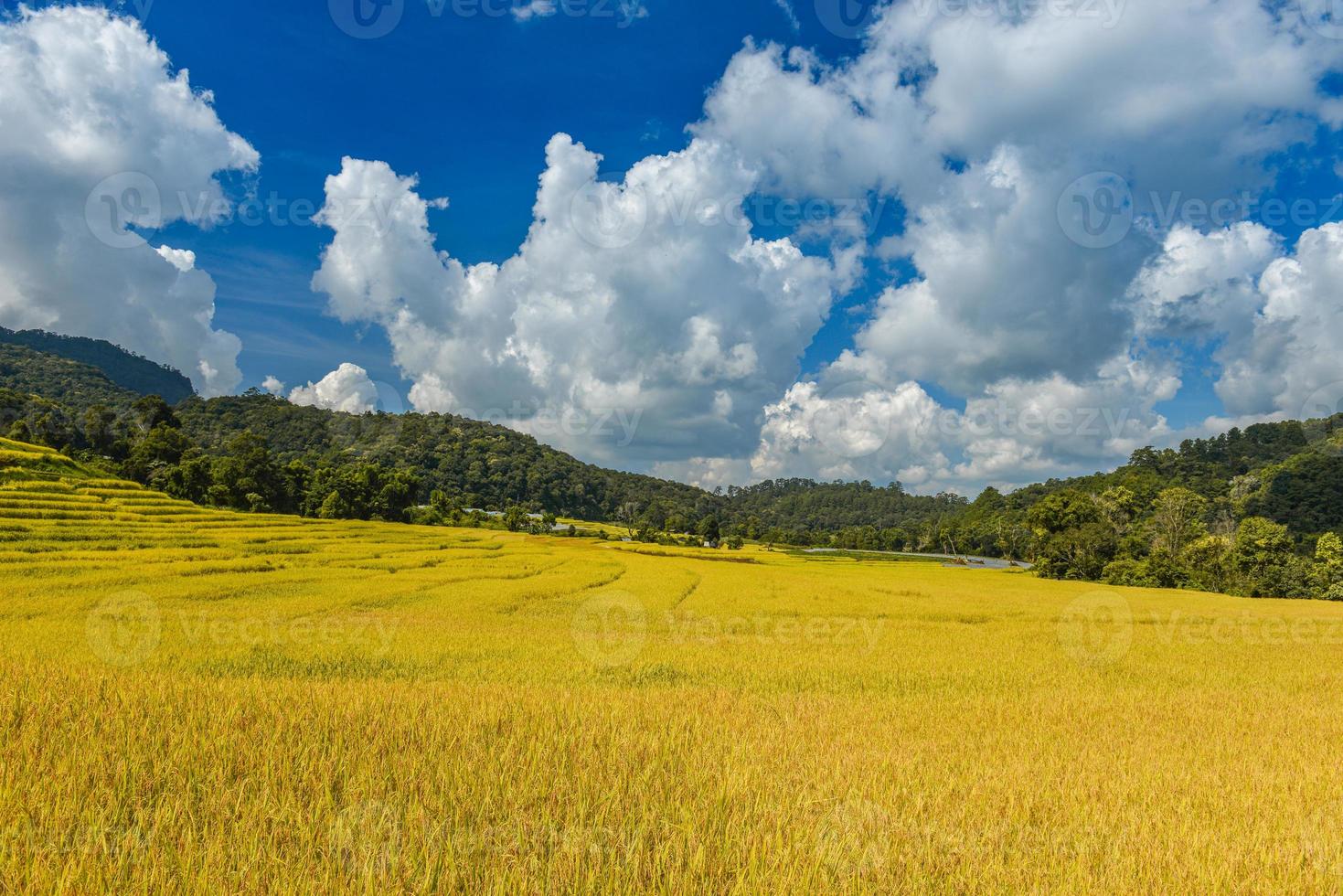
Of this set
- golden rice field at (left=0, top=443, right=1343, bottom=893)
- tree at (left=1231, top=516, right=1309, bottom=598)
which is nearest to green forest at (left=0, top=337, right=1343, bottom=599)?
tree at (left=1231, top=516, right=1309, bottom=598)

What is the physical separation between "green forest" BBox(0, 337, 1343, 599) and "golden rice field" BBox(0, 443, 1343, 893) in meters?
55.2

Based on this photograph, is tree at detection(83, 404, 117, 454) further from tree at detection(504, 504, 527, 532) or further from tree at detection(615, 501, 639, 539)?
tree at detection(615, 501, 639, 539)

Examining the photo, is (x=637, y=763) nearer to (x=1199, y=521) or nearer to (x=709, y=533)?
(x=1199, y=521)

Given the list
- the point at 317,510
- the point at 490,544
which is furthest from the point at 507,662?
the point at 317,510

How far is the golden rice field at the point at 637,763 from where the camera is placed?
3389 millimetres

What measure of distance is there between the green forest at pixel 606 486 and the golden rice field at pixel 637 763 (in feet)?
181

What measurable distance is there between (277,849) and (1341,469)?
12886cm

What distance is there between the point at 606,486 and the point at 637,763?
16964 centimetres

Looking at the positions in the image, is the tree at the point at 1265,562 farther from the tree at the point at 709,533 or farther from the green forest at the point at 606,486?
the tree at the point at 709,533

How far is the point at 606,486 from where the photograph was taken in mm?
173500

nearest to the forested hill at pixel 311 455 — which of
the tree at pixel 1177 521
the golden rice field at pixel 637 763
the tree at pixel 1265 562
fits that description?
the tree at pixel 1177 521

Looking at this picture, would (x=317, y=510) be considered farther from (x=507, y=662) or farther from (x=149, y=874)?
(x=149, y=874)

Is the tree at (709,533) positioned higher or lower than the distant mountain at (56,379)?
lower

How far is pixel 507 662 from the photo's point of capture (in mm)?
10812
